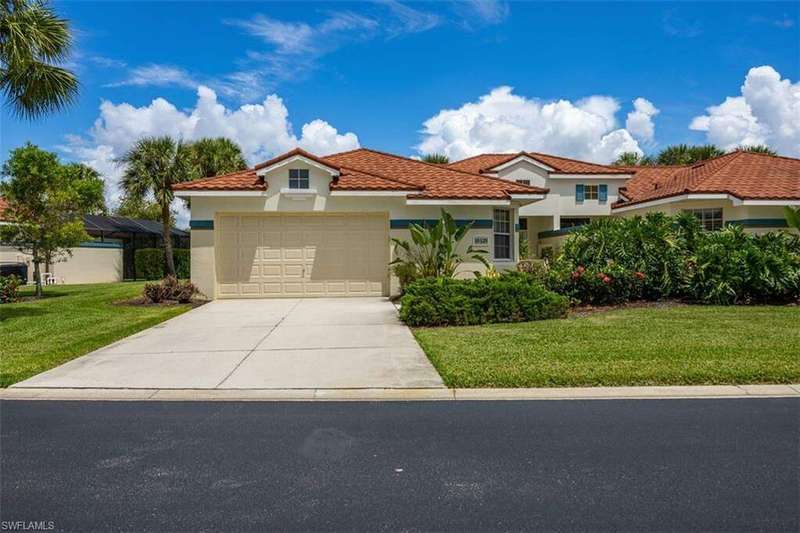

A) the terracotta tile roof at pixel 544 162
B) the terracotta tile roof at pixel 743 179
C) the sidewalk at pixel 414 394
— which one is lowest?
the sidewalk at pixel 414 394

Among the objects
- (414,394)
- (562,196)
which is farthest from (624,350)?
(562,196)

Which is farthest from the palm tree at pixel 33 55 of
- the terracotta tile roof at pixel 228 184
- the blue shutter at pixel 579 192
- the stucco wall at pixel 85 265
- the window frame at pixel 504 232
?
the blue shutter at pixel 579 192

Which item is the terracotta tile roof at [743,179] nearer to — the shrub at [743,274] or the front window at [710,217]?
the front window at [710,217]

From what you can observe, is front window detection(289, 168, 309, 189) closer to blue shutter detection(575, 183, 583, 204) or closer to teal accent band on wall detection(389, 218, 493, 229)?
teal accent band on wall detection(389, 218, 493, 229)

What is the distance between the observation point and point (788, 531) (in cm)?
337

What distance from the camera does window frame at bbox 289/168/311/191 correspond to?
54.4 ft

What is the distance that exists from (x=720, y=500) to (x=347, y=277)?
13.9 meters

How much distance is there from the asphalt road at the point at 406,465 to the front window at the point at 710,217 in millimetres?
17460

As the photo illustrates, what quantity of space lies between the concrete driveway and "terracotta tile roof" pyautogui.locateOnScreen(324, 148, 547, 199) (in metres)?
5.95

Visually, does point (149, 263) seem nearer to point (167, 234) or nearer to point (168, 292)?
point (167, 234)

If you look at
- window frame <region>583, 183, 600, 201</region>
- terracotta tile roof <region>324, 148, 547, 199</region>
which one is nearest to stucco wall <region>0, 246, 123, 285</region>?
terracotta tile roof <region>324, 148, 547, 199</region>

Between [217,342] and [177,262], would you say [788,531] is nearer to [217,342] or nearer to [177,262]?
[217,342]

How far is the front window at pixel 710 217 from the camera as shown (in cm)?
2136

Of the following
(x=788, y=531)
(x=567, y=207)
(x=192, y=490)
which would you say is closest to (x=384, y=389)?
(x=192, y=490)
